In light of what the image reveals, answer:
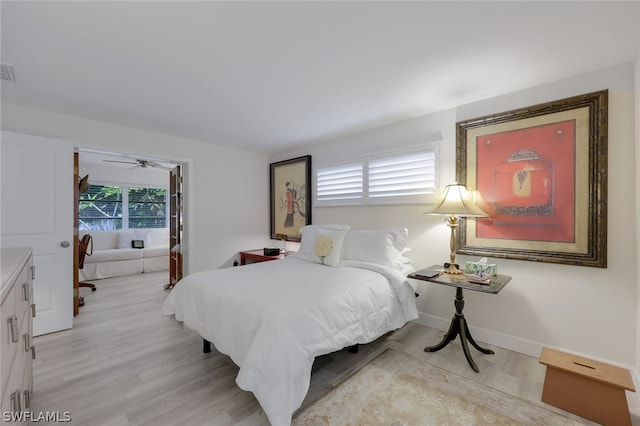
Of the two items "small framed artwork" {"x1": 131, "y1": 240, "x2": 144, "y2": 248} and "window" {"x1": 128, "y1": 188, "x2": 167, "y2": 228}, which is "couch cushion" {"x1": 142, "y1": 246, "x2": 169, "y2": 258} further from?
"window" {"x1": 128, "y1": 188, "x2": 167, "y2": 228}

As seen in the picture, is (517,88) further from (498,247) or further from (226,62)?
(226,62)

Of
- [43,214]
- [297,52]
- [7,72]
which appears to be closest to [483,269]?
[297,52]

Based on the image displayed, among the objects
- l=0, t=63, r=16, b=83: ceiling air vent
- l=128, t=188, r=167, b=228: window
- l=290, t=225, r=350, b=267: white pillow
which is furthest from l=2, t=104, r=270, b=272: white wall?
l=128, t=188, r=167, b=228: window

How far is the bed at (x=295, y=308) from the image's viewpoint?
1539 millimetres

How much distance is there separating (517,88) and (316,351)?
284cm

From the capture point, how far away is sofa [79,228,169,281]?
17.6ft

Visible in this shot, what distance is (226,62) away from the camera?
2.05 m

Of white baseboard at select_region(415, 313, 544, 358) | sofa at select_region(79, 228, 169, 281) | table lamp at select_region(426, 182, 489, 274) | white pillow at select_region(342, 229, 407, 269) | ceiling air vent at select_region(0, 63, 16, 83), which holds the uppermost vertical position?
ceiling air vent at select_region(0, 63, 16, 83)

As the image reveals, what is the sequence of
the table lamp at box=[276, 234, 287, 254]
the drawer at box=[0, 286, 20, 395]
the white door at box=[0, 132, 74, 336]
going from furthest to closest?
1. the table lamp at box=[276, 234, 287, 254]
2. the white door at box=[0, 132, 74, 336]
3. the drawer at box=[0, 286, 20, 395]

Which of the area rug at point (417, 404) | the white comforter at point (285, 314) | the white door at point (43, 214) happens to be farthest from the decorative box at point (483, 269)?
the white door at point (43, 214)

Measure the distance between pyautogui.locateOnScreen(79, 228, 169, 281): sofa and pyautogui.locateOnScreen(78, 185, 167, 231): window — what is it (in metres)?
0.68

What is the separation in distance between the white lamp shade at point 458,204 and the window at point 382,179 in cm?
46

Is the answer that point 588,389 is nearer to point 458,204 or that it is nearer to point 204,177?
point 458,204

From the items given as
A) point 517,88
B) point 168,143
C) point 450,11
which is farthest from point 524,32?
point 168,143
